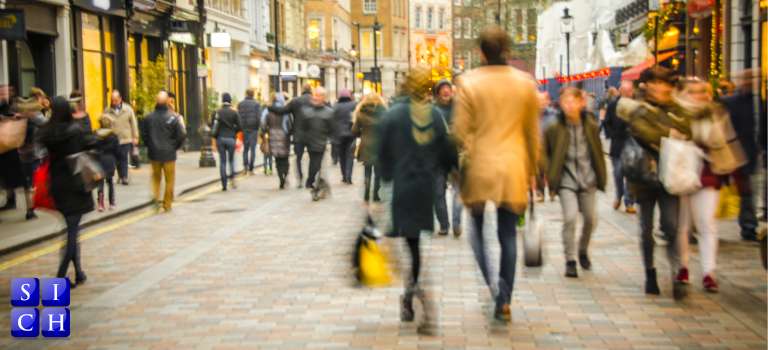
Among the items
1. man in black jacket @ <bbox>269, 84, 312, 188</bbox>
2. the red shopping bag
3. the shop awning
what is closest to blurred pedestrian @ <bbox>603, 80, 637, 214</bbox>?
man in black jacket @ <bbox>269, 84, 312, 188</bbox>

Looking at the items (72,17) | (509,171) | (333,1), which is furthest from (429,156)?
(333,1)

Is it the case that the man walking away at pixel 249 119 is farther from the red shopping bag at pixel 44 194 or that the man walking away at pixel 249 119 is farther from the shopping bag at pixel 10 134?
the red shopping bag at pixel 44 194

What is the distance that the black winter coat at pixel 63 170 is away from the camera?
9.72 metres

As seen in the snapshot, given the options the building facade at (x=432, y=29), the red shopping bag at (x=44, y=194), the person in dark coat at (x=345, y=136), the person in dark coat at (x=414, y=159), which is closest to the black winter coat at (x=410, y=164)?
the person in dark coat at (x=414, y=159)

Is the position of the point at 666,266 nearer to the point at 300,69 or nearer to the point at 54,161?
the point at 54,161

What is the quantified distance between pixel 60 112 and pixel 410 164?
136 inches

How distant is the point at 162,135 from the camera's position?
16891 millimetres

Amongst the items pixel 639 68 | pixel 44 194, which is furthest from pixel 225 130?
pixel 639 68

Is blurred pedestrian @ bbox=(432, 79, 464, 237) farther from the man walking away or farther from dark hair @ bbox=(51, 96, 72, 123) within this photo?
the man walking away

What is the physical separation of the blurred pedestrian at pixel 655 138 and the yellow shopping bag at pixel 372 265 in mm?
2278

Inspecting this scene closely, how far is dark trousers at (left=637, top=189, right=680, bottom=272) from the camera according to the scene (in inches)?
356

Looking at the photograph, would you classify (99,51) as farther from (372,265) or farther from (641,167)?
(372,265)

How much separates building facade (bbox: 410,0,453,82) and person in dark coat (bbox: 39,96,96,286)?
10871 centimetres

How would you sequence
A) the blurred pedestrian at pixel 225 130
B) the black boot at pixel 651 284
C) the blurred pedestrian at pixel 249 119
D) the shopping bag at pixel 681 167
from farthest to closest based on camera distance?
1. the blurred pedestrian at pixel 249 119
2. the blurred pedestrian at pixel 225 130
3. the black boot at pixel 651 284
4. the shopping bag at pixel 681 167
